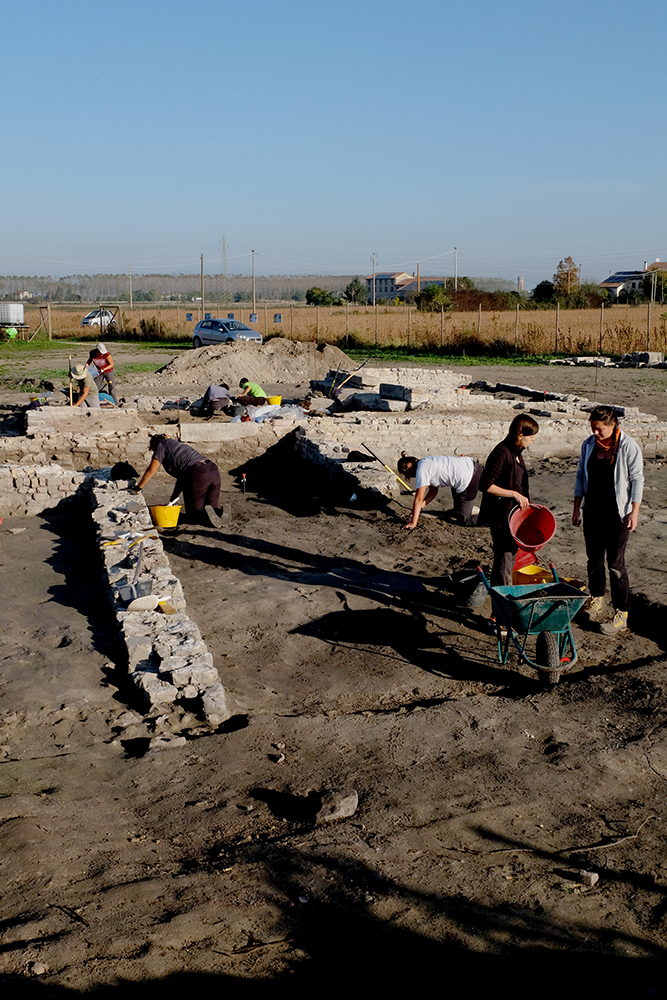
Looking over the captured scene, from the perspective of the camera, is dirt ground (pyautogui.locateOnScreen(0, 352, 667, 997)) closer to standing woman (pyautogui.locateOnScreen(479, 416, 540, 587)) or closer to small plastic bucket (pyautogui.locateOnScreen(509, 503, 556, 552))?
standing woman (pyautogui.locateOnScreen(479, 416, 540, 587))

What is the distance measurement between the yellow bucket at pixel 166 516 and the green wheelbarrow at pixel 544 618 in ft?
13.8

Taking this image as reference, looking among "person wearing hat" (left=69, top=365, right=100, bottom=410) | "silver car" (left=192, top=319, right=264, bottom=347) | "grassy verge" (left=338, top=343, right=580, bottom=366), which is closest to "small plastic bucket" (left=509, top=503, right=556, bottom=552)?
"person wearing hat" (left=69, top=365, right=100, bottom=410)

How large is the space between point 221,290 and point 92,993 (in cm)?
10985

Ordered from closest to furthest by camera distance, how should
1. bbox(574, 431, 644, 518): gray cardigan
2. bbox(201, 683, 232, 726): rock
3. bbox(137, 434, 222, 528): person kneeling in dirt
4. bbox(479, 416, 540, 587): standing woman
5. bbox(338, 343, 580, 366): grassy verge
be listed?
Result: bbox(201, 683, 232, 726): rock, bbox(574, 431, 644, 518): gray cardigan, bbox(479, 416, 540, 587): standing woman, bbox(137, 434, 222, 528): person kneeling in dirt, bbox(338, 343, 580, 366): grassy verge

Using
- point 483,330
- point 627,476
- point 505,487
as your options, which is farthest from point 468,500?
point 483,330

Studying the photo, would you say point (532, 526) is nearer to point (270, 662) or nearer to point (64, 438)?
point (270, 662)

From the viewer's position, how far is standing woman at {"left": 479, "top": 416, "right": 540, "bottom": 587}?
6023 millimetres

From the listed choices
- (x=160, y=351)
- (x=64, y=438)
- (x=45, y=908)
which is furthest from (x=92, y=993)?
(x=160, y=351)

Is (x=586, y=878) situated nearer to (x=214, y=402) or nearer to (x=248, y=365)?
(x=214, y=402)

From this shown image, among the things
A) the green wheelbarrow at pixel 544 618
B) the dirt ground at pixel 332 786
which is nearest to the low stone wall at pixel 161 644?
the dirt ground at pixel 332 786

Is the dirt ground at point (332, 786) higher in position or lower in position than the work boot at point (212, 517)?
lower

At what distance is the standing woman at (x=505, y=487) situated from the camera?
6.02 m

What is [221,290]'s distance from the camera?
355 ft

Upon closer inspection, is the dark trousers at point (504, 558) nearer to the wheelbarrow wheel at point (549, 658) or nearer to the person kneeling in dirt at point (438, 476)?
the wheelbarrow wheel at point (549, 658)
